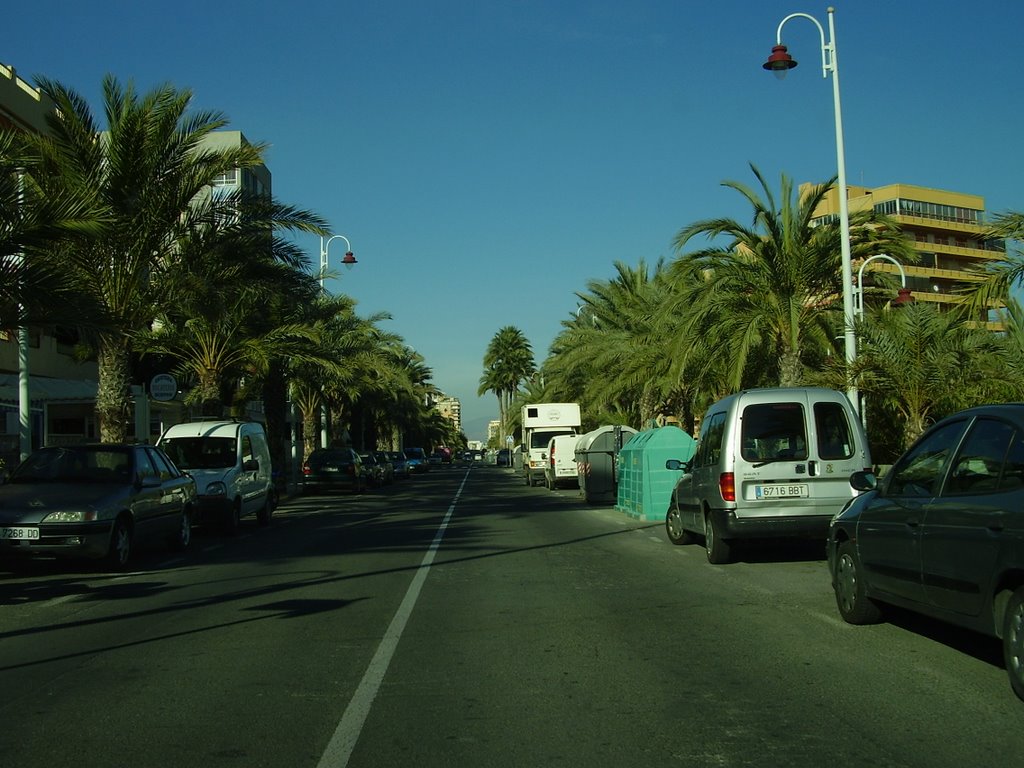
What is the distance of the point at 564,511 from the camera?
24.4 m

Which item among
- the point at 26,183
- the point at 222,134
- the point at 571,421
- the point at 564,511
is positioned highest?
the point at 222,134

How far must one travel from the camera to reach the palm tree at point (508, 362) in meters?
93.3

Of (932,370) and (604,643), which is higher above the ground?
(932,370)

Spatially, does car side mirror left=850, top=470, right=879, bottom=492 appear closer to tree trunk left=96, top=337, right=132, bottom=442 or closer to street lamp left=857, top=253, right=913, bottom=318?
street lamp left=857, top=253, right=913, bottom=318

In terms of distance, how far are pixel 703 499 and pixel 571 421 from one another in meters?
29.0

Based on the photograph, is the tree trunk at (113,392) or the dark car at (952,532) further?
the tree trunk at (113,392)

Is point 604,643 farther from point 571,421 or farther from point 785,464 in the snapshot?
point 571,421

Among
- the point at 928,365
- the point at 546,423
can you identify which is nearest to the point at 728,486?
the point at 928,365

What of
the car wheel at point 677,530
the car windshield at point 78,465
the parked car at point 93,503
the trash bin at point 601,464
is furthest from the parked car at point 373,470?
the car windshield at point 78,465

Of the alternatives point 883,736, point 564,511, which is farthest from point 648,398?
point 883,736

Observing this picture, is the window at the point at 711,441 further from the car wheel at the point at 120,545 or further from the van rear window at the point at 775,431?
the car wheel at the point at 120,545

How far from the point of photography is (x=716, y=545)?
12.5 m

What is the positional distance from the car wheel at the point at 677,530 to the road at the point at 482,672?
2.25 m

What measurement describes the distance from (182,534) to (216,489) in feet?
9.70
